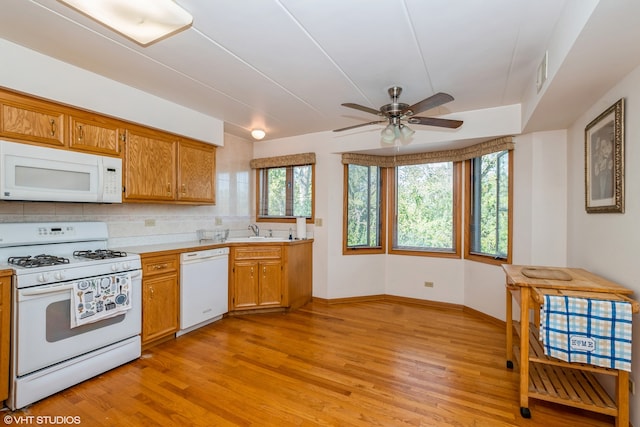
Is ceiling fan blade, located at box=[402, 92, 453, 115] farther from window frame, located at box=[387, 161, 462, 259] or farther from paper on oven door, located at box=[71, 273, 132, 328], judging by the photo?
paper on oven door, located at box=[71, 273, 132, 328]

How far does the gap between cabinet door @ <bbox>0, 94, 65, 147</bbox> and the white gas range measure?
68 centimetres

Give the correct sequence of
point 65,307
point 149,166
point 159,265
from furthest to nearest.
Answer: point 149,166, point 159,265, point 65,307

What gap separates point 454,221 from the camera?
13.1 ft

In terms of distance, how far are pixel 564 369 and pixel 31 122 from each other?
4316 millimetres

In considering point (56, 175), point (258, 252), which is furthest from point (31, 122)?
point (258, 252)

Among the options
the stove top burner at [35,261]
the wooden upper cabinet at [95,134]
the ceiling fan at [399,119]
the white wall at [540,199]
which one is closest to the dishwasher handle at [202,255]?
the stove top burner at [35,261]

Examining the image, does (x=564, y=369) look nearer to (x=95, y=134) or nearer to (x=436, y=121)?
(x=436, y=121)

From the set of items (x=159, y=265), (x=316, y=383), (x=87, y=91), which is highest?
(x=87, y=91)

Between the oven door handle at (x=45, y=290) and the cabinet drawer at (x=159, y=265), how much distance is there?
596 millimetres

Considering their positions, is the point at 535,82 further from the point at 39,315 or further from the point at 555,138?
the point at 39,315

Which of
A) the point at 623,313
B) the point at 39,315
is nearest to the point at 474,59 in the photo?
the point at 623,313

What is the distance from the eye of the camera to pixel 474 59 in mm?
2217

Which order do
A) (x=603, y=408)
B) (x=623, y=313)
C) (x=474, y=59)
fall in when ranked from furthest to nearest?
(x=474, y=59), (x=603, y=408), (x=623, y=313)

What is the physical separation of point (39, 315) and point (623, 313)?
3.57 meters
